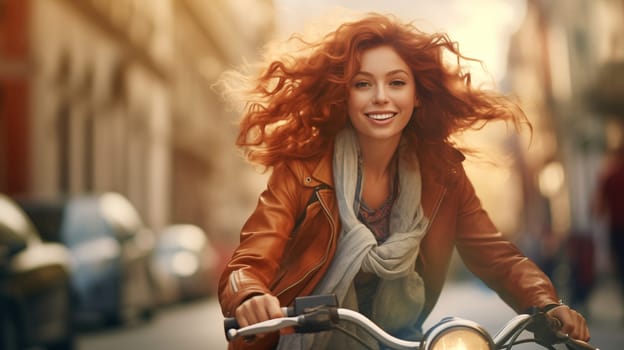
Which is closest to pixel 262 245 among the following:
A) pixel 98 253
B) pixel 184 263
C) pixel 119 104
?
pixel 98 253

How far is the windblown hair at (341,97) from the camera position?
2.60m

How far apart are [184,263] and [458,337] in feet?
48.1

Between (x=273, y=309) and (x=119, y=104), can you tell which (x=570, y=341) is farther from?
(x=119, y=104)

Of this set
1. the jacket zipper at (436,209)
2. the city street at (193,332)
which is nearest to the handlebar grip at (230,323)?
the jacket zipper at (436,209)

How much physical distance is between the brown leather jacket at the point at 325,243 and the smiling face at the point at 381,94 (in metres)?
0.12

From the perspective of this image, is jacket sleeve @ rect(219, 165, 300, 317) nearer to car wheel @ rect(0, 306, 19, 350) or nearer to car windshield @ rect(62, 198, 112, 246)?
car wheel @ rect(0, 306, 19, 350)

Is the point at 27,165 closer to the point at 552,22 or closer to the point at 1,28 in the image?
the point at 1,28

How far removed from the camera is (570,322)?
2.35 meters

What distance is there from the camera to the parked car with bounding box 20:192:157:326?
1159cm

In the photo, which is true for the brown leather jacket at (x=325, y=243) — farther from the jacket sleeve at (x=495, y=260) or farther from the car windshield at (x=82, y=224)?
the car windshield at (x=82, y=224)

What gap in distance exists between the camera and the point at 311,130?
8.69ft

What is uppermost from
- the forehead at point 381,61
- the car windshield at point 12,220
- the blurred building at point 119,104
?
the blurred building at point 119,104

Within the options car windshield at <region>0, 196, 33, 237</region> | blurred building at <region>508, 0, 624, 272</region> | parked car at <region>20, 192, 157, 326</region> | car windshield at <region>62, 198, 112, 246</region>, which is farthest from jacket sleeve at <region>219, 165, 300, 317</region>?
blurred building at <region>508, 0, 624, 272</region>

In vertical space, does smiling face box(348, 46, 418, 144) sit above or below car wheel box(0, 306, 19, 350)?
above
